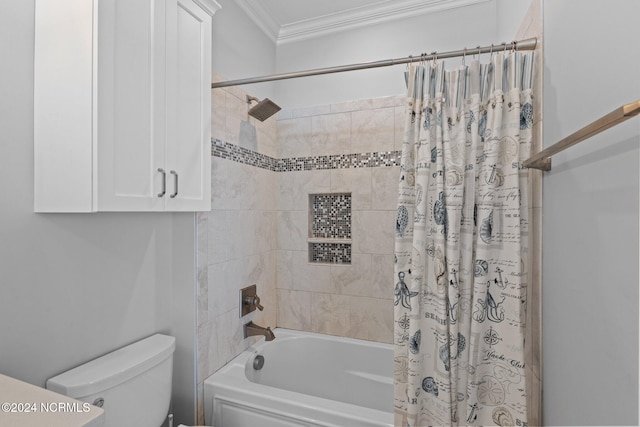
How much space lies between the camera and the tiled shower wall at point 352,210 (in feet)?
7.10

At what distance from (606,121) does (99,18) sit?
1309mm

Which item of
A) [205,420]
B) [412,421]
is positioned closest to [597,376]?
[412,421]

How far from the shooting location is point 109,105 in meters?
1.01

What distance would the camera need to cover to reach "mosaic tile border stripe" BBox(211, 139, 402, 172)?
199 centimetres

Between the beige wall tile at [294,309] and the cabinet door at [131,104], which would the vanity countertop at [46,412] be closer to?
the cabinet door at [131,104]

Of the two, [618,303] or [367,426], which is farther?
[367,426]

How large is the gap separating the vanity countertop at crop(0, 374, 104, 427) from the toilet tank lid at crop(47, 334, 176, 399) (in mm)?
454

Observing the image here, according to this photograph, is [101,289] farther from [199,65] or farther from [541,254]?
[541,254]

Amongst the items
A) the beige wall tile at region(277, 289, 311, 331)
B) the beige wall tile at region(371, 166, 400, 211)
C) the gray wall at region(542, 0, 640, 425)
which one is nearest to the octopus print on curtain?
the gray wall at region(542, 0, 640, 425)

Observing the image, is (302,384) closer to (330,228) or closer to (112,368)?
(330,228)

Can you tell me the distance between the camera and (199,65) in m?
1.42

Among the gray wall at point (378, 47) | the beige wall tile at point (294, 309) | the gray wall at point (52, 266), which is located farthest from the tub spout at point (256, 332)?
the gray wall at point (378, 47)

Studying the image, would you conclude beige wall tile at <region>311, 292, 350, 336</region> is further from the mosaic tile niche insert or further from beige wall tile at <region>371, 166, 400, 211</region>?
beige wall tile at <region>371, 166, 400, 211</region>

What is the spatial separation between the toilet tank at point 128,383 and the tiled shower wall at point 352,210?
108 cm
